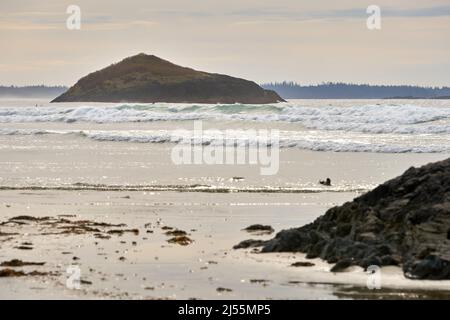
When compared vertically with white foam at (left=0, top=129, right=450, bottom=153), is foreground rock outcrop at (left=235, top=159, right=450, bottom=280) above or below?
above

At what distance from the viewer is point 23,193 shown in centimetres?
2378

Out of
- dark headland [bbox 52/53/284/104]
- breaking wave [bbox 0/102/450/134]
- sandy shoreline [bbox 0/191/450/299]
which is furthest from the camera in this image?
dark headland [bbox 52/53/284/104]

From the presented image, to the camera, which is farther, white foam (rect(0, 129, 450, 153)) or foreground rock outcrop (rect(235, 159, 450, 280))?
white foam (rect(0, 129, 450, 153))

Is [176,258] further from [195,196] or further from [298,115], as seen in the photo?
[298,115]

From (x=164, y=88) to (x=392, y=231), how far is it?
501 feet

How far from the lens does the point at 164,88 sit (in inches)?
6545

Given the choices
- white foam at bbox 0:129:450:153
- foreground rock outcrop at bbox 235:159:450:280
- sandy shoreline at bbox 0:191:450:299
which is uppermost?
foreground rock outcrop at bbox 235:159:450:280

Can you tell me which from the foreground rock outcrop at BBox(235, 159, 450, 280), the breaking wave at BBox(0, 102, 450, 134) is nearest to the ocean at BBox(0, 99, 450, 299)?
the breaking wave at BBox(0, 102, 450, 134)

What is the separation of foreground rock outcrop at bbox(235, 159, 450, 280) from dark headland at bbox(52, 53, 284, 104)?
464 feet

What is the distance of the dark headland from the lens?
533 feet

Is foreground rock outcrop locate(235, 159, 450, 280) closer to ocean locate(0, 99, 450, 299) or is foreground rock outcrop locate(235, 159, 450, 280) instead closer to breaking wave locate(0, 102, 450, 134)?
ocean locate(0, 99, 450, 299)

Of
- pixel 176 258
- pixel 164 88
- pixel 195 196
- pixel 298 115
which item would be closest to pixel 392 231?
pixel 176 258

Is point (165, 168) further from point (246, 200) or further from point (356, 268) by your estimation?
point (356, 268)

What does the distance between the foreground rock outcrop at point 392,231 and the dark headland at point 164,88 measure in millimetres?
141420
